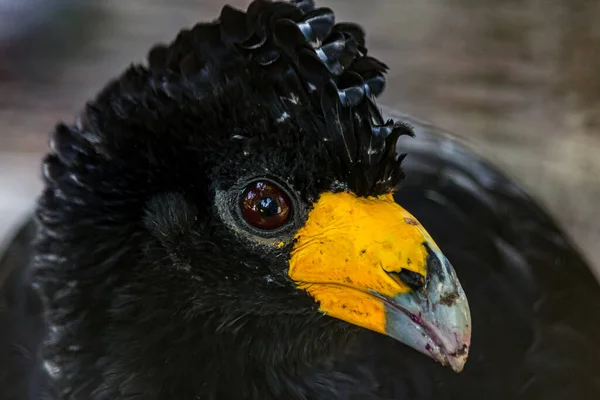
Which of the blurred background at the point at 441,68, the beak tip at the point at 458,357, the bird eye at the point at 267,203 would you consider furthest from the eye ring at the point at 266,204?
the blurred background at the point at 441,68

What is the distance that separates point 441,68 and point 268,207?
2229mm

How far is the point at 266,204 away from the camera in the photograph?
1.24 meters

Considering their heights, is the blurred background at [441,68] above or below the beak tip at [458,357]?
above

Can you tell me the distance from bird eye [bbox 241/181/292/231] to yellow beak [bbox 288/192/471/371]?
0.04 meters

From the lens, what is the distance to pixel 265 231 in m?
1.27

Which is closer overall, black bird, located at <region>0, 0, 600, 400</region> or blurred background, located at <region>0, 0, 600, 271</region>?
black bird, located at <region>0, 0, 600, 400</region>

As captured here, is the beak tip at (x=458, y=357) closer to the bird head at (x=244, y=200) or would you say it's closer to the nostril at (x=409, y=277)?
the bird head at (x=244, y=200)

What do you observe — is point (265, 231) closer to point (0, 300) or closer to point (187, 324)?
point (187, 324)

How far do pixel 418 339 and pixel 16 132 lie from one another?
230cm

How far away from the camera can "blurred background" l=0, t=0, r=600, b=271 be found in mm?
3053

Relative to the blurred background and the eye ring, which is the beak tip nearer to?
the eye ring

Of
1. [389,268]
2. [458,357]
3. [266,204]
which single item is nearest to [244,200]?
[266,204]

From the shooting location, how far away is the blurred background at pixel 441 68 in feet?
10.0

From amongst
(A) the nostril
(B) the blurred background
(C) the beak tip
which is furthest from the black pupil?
(B) the blurred background
